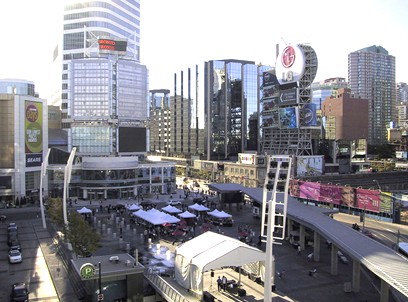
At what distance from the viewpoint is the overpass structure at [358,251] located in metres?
21.5

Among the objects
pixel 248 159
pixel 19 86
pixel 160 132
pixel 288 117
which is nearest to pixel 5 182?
pixel 248 159

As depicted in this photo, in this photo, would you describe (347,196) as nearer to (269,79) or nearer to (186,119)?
(269,79)

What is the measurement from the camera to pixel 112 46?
298ft

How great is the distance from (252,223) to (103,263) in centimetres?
3035

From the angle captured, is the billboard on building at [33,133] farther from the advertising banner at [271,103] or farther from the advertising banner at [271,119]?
the advertising banner at [271,103]

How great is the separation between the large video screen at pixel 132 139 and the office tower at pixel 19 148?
64.2ft

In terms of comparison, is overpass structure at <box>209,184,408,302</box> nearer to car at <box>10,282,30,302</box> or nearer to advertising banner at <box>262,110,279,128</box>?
car at <box>10,282,30,302</box>

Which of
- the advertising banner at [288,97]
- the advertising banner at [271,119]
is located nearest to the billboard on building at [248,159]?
the advertising banner at [271,119]

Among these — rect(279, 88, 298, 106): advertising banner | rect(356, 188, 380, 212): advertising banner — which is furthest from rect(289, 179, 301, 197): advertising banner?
rect(279, 88, 298, 106): advertising banner

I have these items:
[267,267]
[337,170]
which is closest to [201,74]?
[337,170]

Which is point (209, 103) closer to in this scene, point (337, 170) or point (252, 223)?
point (337, 170)

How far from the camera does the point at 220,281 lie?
27.3 m

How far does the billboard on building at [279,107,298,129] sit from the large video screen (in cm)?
3336

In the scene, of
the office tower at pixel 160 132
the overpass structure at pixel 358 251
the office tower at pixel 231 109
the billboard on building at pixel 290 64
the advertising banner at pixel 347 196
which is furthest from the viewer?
the office tower at pixel 160 132
